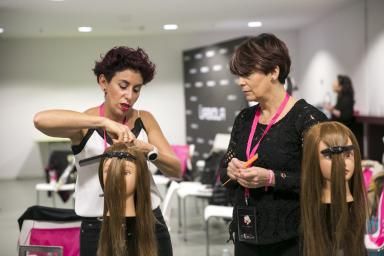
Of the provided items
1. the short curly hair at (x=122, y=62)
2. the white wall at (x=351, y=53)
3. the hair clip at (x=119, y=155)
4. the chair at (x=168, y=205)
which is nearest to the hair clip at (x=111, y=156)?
the hair clip at (x=119, y=155)

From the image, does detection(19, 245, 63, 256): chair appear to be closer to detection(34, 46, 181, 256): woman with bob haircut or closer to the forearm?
detection(34, 46, 181, 256): woman with bob haircut

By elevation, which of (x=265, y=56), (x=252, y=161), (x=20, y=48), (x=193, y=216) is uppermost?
(x=20, y=48)

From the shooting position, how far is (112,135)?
65.9 inches

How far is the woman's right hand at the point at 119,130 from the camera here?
1.62 m

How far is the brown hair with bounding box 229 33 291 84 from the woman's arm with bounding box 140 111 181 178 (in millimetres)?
330

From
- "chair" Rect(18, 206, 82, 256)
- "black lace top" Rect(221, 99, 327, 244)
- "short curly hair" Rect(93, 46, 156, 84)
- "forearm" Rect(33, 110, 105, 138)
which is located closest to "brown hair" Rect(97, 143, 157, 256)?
"forearm" Rect(33, 110, 105, 138)

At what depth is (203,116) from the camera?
9641mm

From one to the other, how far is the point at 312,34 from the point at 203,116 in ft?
7.96

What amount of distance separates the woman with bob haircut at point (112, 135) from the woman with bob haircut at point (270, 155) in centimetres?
25

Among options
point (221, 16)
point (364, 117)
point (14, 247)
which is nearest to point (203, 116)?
point (221, 16)

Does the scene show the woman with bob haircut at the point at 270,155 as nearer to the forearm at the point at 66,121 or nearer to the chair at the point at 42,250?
the forearm at the point at 66,121

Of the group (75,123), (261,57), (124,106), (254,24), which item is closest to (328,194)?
(261,57)

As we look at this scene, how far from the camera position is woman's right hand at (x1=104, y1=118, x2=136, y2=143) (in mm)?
1619

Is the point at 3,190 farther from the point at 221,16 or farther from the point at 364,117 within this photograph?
the point at 364,117
